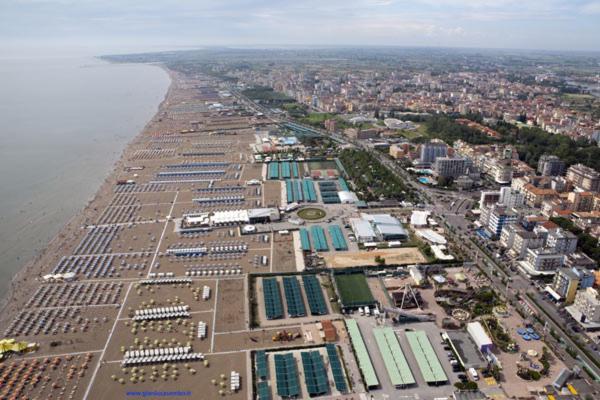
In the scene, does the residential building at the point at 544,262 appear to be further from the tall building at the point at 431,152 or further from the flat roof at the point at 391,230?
the tall building at the point at 431,152

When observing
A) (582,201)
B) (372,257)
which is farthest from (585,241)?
(372,257)

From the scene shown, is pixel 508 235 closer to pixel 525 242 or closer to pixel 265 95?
pixel 525 242

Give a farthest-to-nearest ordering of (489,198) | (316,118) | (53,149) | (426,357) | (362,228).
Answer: (316,118) < (53,149) < (489,198) < (362,228) < (426,357)

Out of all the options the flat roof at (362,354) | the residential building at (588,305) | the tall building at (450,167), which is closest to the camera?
the flat roof at (362,354)

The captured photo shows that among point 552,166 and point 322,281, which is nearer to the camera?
point 322,281

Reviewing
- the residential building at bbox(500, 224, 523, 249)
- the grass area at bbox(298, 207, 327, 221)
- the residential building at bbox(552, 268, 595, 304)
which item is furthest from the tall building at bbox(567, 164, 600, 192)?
the grass area at bbox(298, 207, 327, 221)

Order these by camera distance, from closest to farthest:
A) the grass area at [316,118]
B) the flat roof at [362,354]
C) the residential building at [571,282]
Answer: the flat roof at [362,354] < the residential building at [571,282] < the grass area at [316,118]

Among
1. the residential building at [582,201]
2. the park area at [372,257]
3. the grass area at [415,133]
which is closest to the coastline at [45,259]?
the park area at [372,257]
